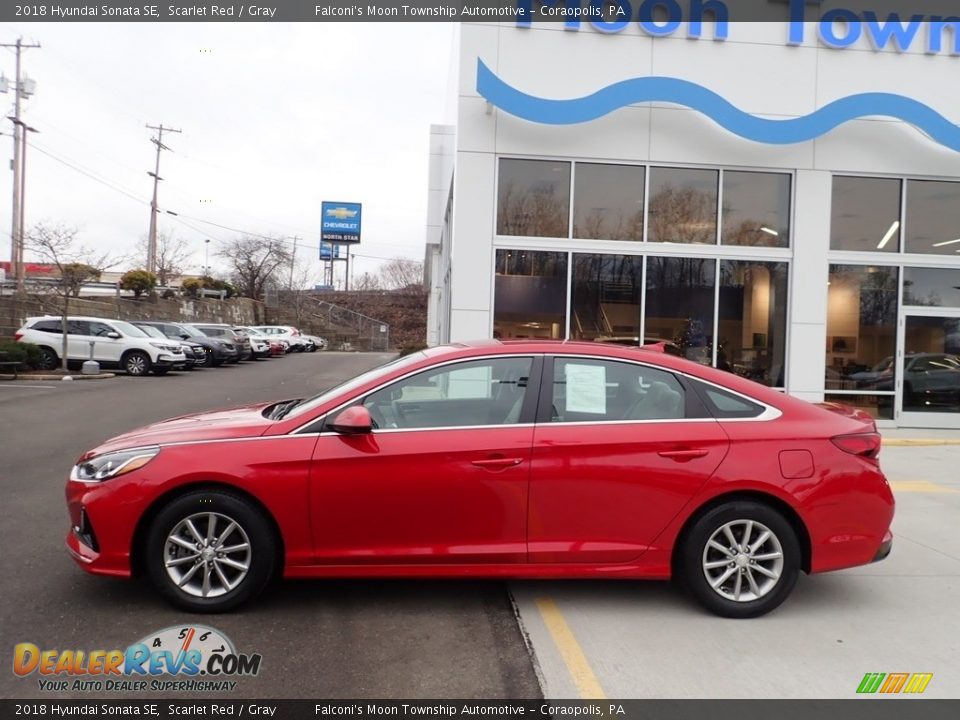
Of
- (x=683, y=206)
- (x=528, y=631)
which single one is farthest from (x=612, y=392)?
(x=683, y=206)

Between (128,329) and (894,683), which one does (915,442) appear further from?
(128,329)

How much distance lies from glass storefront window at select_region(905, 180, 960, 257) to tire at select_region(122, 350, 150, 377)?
1961cm

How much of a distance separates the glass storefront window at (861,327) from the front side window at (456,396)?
990cm

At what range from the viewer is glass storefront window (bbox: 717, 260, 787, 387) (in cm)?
1195

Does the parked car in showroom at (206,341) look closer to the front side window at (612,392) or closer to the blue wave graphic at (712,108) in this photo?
the blue wave graphic at (712,108)

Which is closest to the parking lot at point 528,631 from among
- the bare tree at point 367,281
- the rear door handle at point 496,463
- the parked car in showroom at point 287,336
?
the rear door handle at point 496,463

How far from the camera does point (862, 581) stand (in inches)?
185

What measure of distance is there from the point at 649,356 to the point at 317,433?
2054mm

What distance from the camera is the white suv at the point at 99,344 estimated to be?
2047 cm

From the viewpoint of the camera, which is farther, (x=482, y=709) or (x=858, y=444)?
(x=858, y=444)

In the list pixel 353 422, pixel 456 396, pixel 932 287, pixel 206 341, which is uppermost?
pixel 932 287

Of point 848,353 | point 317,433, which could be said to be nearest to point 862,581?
point 317,433

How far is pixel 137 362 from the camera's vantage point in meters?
20.7

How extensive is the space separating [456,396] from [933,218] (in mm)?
11806
